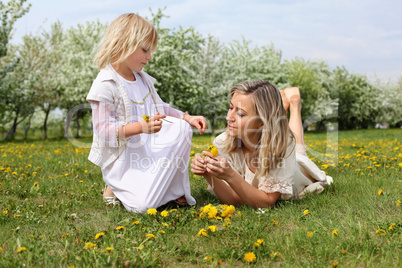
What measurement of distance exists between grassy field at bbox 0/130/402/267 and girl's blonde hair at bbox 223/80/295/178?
0.44m

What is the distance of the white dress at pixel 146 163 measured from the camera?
10.8ft

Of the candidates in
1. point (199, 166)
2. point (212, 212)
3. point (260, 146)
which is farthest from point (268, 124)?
point (212, 212)

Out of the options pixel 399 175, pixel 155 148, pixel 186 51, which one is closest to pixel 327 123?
pixel 186 51

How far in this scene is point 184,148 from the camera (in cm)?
343

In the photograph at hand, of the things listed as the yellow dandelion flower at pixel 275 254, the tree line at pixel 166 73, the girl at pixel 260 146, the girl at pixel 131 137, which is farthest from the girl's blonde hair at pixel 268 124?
the tree line at pixel 166 73

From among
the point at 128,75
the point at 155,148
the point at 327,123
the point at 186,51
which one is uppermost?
the point at 186,51

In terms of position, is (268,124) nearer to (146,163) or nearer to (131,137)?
(146,163)

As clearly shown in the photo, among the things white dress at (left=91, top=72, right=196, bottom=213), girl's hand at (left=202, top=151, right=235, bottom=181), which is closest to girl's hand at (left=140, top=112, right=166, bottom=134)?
white dress at (left=91, top=72, right=196, bottom=213)

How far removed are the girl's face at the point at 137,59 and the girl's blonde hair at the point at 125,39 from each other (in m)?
0.04

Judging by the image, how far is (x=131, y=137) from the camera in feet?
11.5

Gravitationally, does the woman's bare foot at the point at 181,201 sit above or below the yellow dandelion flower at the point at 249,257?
below

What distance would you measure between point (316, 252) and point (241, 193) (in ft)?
3.33

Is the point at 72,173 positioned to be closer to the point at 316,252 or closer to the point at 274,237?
the point at 274,237

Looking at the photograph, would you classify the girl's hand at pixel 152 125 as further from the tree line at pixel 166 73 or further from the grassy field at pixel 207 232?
the tree line at pixel 166 73
